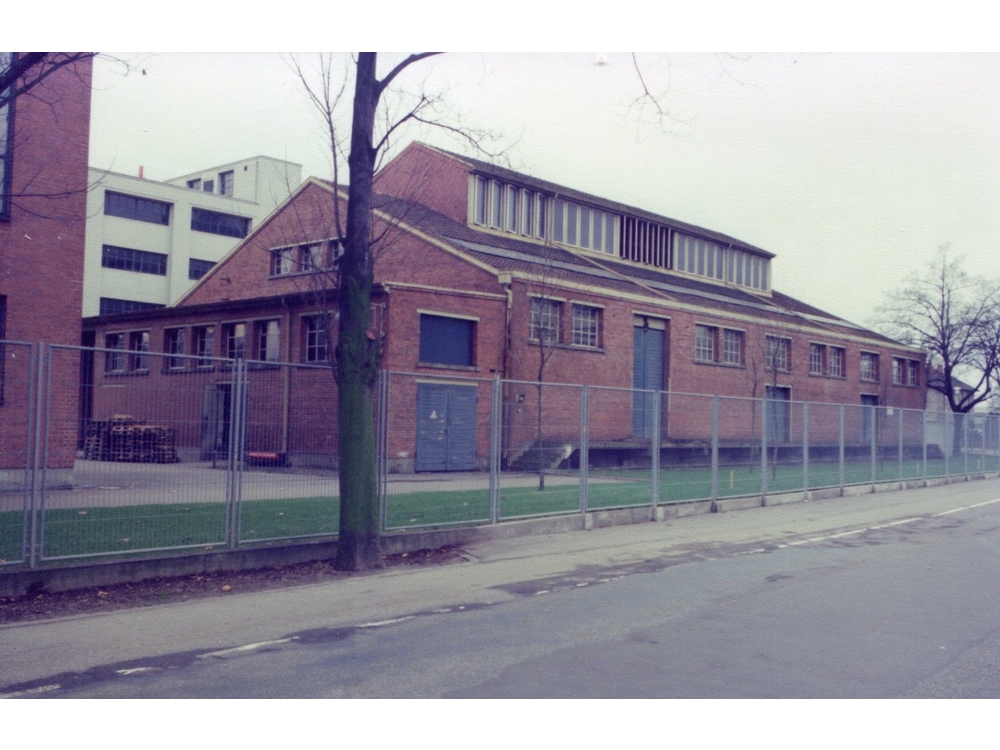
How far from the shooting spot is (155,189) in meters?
51.1

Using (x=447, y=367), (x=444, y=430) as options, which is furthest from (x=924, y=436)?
(x=444, y=430)

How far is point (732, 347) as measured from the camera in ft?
122

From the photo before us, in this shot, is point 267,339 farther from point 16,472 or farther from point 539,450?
point 16,472

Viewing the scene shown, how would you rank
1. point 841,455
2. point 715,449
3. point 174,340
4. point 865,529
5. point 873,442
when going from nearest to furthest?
point 865,529 < point 715,449 < point 841,455 < point 873,442 < point 174,340

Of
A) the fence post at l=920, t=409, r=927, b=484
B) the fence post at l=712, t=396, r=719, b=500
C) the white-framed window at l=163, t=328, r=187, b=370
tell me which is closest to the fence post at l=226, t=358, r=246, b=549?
the fence post at l=712, t=396, r=719, b=500

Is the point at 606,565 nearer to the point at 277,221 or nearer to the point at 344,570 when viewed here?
the point at 344,570

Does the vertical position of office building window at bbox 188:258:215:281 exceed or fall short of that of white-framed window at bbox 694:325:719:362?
it exceeds it

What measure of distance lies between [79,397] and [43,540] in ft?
4.46

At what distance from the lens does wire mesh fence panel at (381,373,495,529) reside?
11.6 meters

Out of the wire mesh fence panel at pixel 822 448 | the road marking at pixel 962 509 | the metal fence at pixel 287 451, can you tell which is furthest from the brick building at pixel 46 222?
the road marking at pixel 962 509

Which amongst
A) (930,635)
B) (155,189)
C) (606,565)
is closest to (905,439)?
(606,565)

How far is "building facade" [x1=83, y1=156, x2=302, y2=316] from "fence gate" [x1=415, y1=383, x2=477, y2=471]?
3736 centimetres

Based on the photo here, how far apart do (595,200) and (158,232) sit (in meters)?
27.8

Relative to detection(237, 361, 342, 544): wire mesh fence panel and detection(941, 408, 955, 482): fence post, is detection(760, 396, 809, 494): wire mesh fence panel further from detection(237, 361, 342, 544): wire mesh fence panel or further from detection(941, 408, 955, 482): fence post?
detection(237, 361, 342, 544): wire mesh fence panel
